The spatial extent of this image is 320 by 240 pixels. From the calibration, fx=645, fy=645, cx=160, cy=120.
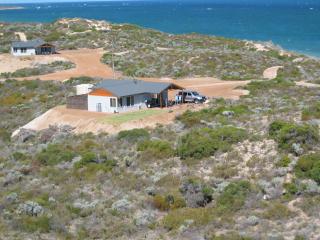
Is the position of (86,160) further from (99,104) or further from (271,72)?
(271,72)

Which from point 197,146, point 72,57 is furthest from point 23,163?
point 72,57

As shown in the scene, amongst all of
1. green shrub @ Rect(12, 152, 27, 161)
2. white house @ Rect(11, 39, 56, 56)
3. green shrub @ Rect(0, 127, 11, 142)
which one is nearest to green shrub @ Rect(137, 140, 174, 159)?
green shrub @ Rect(12, 152, 27, 161)

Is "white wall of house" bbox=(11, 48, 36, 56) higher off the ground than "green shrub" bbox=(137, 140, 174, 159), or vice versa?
"green shrub" bbox=(137, 140, 174, 159)

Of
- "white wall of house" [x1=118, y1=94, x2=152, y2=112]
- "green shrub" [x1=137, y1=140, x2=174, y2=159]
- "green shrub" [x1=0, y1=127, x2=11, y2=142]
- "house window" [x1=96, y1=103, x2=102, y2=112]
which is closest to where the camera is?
"green shrub" [x1=137, y1=140, x2=174, y2=159]

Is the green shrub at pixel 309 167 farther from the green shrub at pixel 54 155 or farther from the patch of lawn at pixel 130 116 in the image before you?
the patch of lawn at pixel 130 116

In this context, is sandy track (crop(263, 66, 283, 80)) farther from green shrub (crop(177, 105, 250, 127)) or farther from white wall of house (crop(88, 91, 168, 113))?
green shrub (crop(177, 105, 250, 127))

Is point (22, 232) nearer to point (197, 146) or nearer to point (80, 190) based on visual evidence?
point (80, 190)
